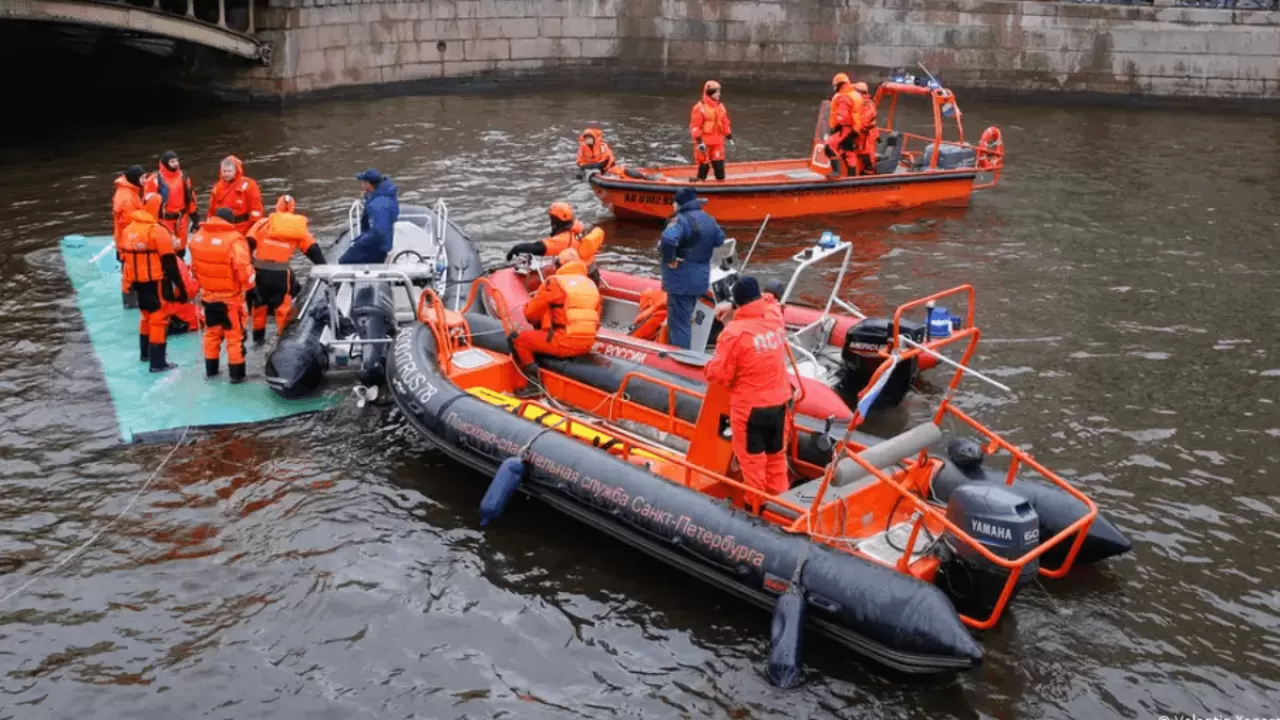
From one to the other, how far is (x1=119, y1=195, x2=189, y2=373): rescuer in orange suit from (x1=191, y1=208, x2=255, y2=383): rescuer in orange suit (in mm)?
402

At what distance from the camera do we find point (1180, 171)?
61.9 ft

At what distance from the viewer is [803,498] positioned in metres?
7.65

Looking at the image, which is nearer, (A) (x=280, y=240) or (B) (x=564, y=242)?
(A) (x=280, y=240)

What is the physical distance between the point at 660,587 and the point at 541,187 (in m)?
10.6

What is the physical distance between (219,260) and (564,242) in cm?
294

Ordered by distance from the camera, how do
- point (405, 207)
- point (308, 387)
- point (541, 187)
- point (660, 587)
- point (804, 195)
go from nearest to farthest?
point (660, 587)
point (308, 387)
point (405, 207)
point (804, 195)
point (541, 187)

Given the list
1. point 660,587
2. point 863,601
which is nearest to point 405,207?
point 660,587

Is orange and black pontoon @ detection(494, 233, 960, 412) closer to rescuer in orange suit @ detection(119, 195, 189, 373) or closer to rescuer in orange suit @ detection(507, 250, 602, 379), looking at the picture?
rescuer in orange suit @ detection(507, 250, 602, 379)

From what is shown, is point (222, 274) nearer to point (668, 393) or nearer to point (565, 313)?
point (565, 313)

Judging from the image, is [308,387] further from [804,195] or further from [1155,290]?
[1155,290]

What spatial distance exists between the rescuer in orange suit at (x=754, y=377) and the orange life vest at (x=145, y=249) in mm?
5277

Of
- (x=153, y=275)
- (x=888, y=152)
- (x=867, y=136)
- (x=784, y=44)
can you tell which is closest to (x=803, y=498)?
(x=153, y=275)

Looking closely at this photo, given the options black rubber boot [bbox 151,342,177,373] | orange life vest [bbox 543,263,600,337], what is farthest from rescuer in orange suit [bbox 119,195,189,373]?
orange life vest [bbox 543,263,600,337]

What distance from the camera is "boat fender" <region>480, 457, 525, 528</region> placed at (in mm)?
7949
